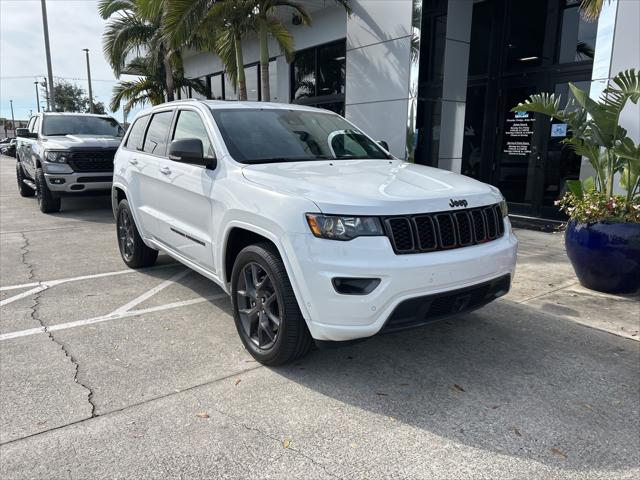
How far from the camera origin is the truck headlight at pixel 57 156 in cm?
980

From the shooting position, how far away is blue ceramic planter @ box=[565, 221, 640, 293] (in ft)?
16.6

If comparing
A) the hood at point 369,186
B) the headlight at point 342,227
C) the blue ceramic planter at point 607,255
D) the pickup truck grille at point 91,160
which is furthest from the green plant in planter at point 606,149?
the pickup truck grille at point 91,160

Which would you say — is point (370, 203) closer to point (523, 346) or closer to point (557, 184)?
point (523, 346)

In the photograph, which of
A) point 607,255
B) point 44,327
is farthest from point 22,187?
point 607,255

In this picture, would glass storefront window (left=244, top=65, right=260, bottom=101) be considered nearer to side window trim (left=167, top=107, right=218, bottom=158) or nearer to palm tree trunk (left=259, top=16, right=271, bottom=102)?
palm tree trunk (left=259, top=16, right=271, bottom=102)

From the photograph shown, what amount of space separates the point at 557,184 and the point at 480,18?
3.94m

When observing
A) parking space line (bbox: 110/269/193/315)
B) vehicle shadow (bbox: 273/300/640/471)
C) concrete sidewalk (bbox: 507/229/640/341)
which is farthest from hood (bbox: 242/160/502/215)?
parking space line (bbox: 110/269/193/315)

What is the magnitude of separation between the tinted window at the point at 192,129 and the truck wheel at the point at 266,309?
1057 mm

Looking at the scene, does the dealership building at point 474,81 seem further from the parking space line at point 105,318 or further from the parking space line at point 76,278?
the parking space line at point 105,318

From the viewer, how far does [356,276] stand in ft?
9.26

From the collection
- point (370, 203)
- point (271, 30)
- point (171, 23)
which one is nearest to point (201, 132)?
point (370, 203)

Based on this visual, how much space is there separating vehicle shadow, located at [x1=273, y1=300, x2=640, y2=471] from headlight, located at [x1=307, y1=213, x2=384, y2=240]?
104cm

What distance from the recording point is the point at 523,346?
398 cm

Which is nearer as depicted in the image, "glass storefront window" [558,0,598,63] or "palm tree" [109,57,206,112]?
"glass storefront window" [558,0,598,63]
